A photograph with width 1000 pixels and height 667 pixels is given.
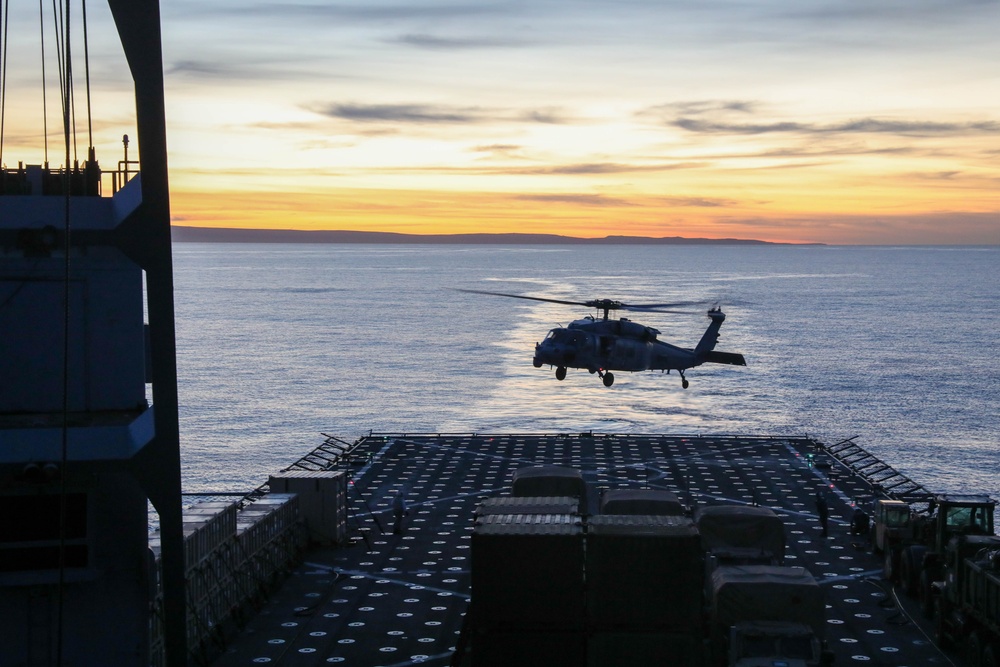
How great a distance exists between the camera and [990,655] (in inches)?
919

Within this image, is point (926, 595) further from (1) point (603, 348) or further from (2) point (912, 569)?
(1) point (603, 348)

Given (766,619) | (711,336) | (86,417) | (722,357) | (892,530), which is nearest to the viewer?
(86,417)

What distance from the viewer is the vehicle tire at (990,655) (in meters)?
23.2

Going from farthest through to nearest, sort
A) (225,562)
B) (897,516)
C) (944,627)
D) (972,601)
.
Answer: (897,516)
(225,562)
(944,627)
(972,601)

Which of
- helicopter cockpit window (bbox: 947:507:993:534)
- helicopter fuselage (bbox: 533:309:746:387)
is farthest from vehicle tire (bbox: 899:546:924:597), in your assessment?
helicopter fuselage (bbox: 533:309:746:387)

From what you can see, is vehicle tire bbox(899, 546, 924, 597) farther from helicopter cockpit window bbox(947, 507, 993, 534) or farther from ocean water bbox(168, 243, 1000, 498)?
ocean water bbox(168, 243, 1000, 498)

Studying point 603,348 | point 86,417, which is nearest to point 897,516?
point 603,348

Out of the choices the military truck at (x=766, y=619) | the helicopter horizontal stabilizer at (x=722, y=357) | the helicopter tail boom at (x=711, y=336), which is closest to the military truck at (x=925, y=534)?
the military truck at (x=766, y=619)

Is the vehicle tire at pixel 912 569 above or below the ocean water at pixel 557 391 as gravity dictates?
above

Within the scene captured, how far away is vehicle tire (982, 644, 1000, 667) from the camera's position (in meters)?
23.2

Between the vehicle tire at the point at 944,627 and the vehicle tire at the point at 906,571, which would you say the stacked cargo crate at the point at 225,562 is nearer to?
the vehicle tire at the point at 944,627

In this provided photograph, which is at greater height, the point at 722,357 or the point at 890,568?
the point at 722,357

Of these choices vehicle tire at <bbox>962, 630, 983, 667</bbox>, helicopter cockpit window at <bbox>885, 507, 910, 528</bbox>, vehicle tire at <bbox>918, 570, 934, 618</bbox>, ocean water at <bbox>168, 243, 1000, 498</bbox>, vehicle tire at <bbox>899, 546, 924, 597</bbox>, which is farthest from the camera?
ocean water at <bbox>168, 243, 1000, 498</bbox>

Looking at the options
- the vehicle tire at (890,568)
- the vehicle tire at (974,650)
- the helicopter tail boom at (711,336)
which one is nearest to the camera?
the vehicle tire at (974,650)
